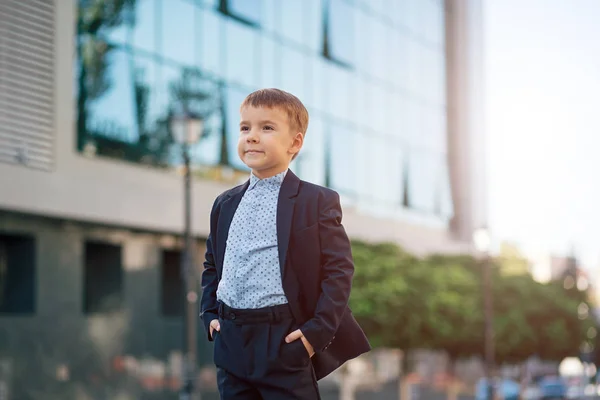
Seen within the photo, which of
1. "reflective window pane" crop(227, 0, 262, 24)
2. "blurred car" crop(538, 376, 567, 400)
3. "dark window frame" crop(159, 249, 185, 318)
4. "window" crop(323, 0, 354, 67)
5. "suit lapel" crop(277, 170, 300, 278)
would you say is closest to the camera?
"suit lapel" crop(277, 170, 300, 278)

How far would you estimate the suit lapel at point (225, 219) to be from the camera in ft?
15.5

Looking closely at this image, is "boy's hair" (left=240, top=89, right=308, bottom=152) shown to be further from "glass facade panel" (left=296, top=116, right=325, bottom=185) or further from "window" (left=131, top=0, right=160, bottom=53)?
"glass facade panel" (left=296, top=116, right=325, bottom=185)

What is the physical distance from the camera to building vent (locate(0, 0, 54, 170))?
22.3 meters

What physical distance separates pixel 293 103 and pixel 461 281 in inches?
1339

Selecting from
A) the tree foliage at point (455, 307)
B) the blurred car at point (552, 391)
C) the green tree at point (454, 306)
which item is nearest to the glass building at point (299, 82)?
the green tree at point (454, 306)

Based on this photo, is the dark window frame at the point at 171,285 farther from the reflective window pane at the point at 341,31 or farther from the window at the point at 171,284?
the reflective window pane at the point at 341,31

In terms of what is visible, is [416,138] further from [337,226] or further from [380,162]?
[337,226]

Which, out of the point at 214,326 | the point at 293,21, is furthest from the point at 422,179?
the point at 214,326

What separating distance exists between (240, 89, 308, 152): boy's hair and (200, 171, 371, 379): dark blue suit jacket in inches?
10.4

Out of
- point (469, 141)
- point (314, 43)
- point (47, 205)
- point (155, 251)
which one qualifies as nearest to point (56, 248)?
point (47, 205)

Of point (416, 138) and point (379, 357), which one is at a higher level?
point (416, 138)

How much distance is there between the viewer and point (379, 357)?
43.2 metres

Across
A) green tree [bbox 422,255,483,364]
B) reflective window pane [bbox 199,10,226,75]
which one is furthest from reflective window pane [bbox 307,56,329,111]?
green tree [bbox 422,255,483,364]

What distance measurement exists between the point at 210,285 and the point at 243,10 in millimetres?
27937
